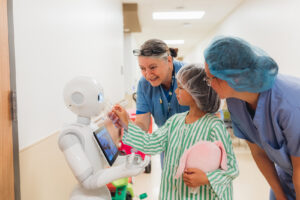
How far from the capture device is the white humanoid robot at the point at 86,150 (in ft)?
3.04

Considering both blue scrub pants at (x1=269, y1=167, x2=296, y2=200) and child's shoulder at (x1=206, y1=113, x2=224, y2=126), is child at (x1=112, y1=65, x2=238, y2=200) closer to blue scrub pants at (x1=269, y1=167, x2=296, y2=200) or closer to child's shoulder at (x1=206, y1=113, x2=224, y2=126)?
child's shoulder at (x1=206, y1=113, x2=224, y2=126)

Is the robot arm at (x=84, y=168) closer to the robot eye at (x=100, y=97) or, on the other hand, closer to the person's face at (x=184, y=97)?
the robot eye at (x=100, y=97)

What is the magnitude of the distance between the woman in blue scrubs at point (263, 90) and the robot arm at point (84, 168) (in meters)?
0.50

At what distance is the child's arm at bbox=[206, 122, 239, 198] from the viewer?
104 centimetres

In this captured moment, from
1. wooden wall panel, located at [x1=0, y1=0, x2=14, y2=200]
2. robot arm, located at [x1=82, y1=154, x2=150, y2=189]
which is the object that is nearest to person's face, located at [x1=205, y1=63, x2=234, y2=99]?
robot arm, located at [x1=82, y1=154, x2=150, y2=189]

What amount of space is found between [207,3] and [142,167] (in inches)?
180

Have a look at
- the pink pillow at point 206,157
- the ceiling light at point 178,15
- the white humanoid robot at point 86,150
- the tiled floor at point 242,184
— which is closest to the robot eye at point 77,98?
the white humanoid robot at point 86,150

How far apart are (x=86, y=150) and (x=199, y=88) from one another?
596 mm

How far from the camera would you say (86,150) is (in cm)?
98

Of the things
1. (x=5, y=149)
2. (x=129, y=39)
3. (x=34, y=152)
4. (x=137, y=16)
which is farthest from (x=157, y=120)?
(x=129, y=39)

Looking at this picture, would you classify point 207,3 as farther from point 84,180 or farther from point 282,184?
point 84,180

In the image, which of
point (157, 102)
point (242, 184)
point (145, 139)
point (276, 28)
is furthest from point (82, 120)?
point (276, 28)

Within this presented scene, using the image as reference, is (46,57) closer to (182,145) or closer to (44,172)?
(44,172)

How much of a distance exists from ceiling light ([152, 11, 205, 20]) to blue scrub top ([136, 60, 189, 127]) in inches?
160
